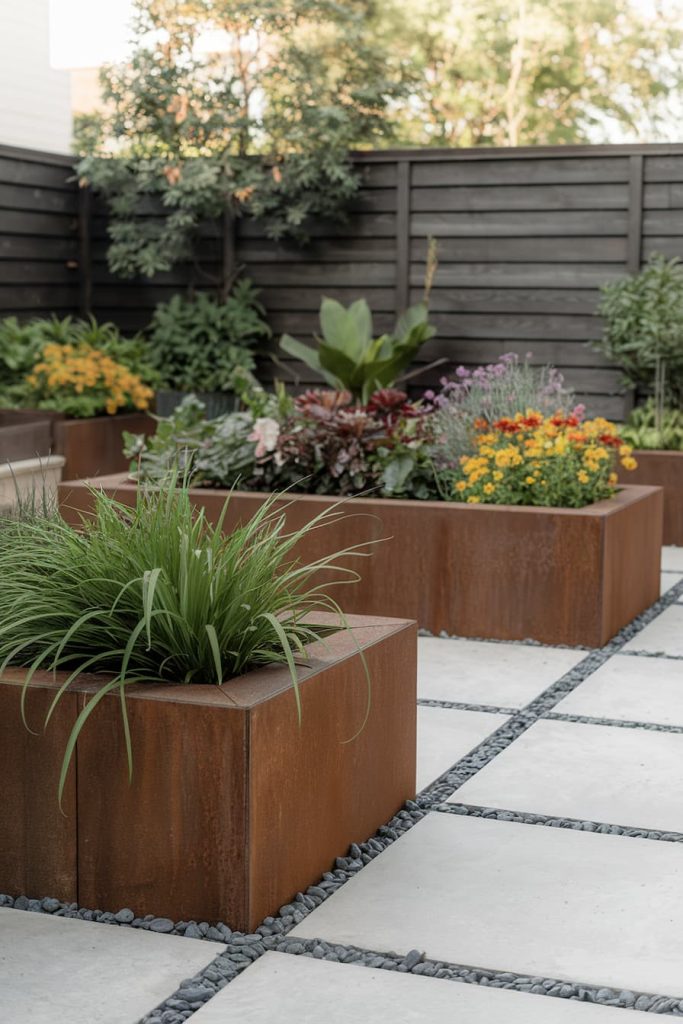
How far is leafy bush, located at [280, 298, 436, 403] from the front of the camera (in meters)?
8.73

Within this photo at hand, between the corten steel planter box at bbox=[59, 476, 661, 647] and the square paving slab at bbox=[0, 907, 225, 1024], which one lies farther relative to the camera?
the corten steel planter box at bbox=[59, 476, 661, 647]

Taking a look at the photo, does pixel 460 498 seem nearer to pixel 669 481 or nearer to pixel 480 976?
pixel 669 481

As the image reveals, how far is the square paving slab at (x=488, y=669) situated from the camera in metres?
4.33

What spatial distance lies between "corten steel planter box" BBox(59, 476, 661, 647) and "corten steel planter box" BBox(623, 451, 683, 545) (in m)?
2.16

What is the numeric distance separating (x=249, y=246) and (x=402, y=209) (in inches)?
46.5

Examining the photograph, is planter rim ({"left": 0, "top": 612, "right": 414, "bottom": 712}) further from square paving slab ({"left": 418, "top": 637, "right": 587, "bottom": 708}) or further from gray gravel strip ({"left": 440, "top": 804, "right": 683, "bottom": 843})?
square paving slab ({"left": 418, "top": 637, "right": 587, "bottom": 708})

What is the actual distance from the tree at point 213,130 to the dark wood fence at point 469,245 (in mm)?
258

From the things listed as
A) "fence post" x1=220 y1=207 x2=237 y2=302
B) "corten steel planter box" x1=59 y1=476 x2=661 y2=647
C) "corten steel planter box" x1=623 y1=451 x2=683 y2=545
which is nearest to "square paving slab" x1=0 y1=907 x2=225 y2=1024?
"corten steel planter box" x1=59 y1=476 x2=661 y2=647

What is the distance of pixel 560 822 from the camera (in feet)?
10.3

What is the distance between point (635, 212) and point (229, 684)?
677 cm

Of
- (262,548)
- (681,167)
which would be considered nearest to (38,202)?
(681,167)

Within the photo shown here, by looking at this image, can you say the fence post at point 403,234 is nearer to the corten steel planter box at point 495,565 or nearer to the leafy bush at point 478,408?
the leafy bush at point 478,408

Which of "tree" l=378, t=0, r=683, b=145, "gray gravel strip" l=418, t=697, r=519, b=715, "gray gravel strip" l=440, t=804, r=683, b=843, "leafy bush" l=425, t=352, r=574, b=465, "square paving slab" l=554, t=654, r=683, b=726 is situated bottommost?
"gray gravel strip" l=440, t=804, r=683, b=843

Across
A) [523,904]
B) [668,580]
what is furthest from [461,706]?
[668,580]
